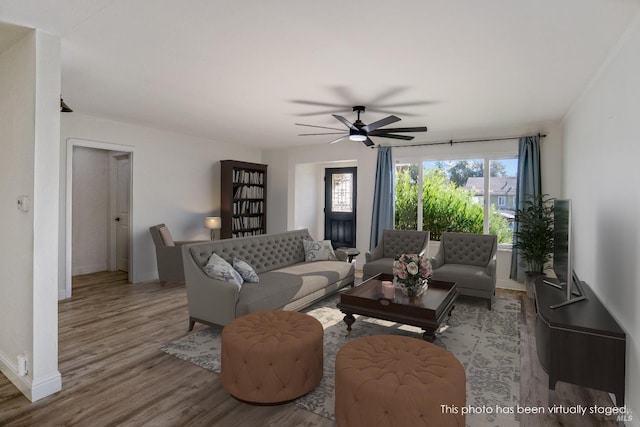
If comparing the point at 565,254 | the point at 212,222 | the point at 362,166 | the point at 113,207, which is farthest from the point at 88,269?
the point at 565,254

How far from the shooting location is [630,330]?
2.25 metres

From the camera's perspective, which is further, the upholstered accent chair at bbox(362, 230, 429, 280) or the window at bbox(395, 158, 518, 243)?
the window at bbox(395, 158, 518, 243)

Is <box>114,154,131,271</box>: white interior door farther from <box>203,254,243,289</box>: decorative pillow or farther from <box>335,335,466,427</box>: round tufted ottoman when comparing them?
<box>335,335,466,427</box>: round tufted ottoman

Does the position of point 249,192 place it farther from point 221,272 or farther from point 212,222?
point 221,272

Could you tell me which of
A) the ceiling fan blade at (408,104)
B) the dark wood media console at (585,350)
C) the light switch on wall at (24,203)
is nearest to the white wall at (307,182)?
the ceiling fan blade at (408,104)

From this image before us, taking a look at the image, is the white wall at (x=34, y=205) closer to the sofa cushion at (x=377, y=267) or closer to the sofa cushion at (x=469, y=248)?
the sofa cushion at (x=377, y=267)

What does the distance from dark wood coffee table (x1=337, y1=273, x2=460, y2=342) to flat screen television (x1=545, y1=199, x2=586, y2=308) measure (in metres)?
0.94

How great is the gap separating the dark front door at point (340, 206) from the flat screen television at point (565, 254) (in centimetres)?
492

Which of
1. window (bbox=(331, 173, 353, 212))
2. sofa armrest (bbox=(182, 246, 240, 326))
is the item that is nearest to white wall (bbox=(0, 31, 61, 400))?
sofa armrest (bbox=(182, 246, 240, 326))

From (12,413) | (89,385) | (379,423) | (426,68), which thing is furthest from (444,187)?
(12,413)

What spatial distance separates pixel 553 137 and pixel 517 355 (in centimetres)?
366

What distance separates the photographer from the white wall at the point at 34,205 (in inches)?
93.4

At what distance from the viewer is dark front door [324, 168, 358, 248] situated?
810 cm

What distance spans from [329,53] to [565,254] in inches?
99.8
